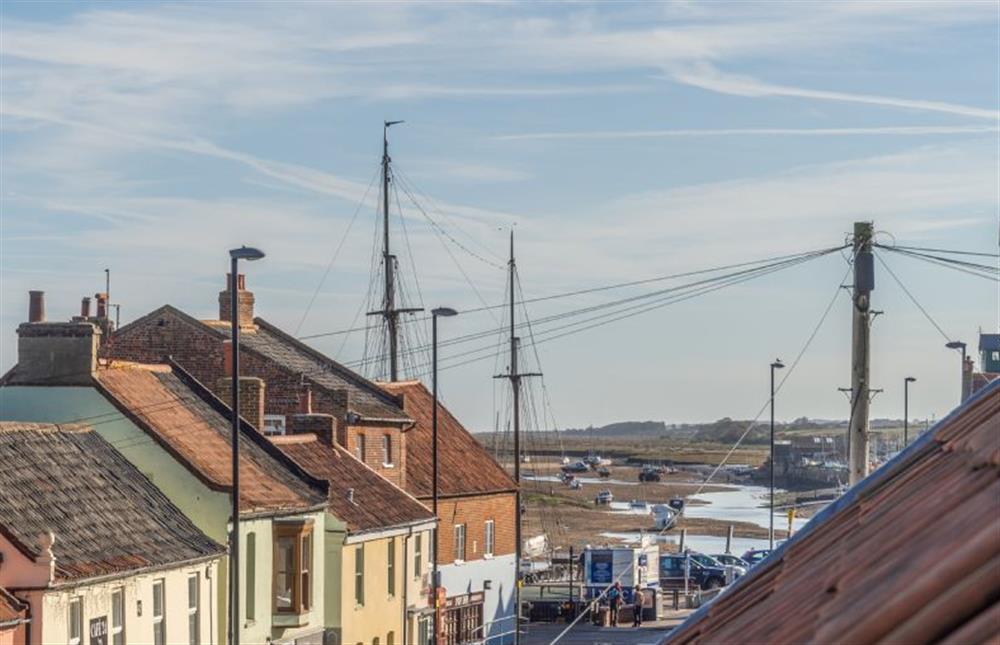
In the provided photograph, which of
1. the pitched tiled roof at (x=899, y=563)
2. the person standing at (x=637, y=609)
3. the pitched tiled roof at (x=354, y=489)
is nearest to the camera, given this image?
the pitched tiled roof at (x=899, y=563)

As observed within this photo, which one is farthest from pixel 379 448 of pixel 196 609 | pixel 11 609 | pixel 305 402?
pixel 11 609

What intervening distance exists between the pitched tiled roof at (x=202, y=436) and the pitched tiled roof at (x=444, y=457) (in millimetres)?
13644

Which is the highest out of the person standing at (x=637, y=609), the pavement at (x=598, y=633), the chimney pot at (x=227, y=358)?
the chimney pot at (x=227, y=358)

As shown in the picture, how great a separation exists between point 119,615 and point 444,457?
→ 1286 inches

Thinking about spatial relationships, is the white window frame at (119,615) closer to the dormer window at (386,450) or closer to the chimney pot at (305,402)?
the chimney pot at (305,402)

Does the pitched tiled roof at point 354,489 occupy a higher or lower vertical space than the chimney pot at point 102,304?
lower

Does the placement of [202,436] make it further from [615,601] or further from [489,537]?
[615,601]

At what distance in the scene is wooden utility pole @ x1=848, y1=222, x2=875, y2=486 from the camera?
2369cm

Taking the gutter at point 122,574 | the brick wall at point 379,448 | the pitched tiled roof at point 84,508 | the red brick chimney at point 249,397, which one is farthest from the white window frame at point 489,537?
the gutter at point 122,574

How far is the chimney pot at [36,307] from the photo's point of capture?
45.1m

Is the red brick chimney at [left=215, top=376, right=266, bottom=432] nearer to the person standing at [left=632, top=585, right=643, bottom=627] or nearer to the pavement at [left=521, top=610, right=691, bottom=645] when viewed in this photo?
the pavement at [left=521, top=610, right=691, bottom=645]

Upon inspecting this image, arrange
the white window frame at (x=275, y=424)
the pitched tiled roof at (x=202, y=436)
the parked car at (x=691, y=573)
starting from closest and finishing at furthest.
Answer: the pitched tiled roof at (x=202, y=436) < the white window frame at (x=275, y=424) < the parked car at (x=691, y=573)

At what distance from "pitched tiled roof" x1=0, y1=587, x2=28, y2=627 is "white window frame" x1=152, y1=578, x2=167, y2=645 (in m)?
5.37

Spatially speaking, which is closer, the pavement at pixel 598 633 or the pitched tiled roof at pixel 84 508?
the pitched tiled roof at pixel 84 508
